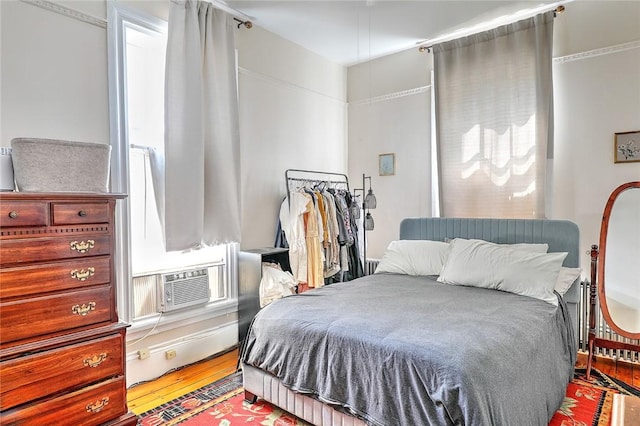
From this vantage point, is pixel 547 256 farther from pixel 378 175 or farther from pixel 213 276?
pixel 213 276

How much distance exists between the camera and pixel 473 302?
7.79ft

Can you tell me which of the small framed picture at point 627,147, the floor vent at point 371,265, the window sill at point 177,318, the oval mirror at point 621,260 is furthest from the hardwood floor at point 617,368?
the window sill at point 177,318

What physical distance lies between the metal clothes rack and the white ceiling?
137 cm

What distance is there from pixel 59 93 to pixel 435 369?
2.62m

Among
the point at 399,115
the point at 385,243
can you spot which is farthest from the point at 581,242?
the point at 399,115

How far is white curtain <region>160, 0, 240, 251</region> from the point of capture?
2.88 metres

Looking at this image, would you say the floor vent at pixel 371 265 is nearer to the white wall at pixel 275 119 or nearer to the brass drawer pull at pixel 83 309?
the white wall at pixel 275 119

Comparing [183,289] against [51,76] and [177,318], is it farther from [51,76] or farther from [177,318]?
[51,76]

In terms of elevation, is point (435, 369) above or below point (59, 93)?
below

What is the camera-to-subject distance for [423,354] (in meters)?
1.68

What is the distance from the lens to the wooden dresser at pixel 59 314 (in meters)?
1.69

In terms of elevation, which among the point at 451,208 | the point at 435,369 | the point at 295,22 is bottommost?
the point at 435,369

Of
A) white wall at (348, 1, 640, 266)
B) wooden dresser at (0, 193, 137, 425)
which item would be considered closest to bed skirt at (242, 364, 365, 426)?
wooden dresser at (0, 193, 137, 425)

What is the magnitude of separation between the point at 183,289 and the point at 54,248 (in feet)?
4.42
